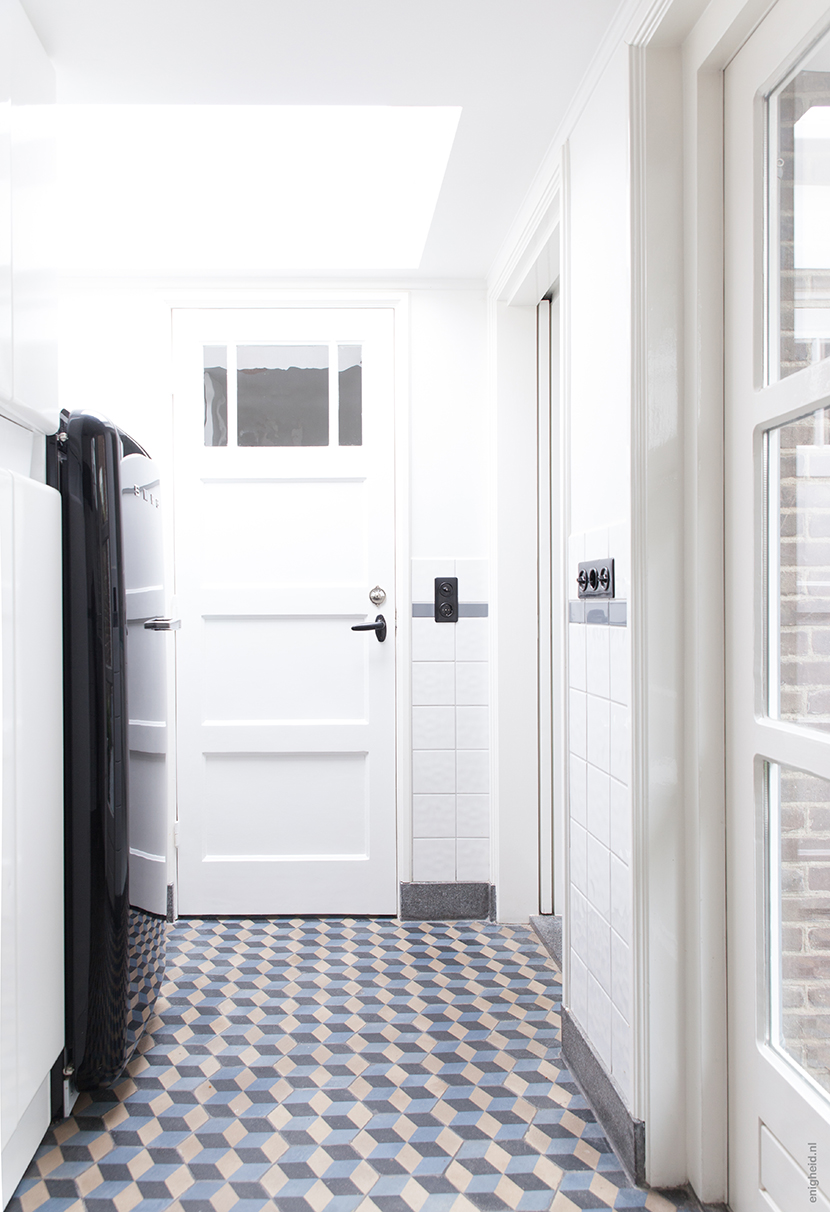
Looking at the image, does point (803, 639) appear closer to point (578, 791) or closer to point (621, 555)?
point (621, 555)

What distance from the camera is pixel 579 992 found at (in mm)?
1858

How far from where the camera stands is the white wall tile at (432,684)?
2.89 meters

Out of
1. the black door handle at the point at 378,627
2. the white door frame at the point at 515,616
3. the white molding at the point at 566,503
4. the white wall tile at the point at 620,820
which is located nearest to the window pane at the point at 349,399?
the white door frame at the point at 515,616

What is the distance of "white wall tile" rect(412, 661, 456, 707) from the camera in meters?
2.89

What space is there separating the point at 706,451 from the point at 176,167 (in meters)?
1.82

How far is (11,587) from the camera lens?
1443 millimetres

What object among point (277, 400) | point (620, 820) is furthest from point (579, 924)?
point (277, 400)

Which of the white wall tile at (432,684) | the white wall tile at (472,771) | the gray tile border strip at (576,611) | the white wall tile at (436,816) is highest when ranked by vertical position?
the gray tile border strip at (576,611)

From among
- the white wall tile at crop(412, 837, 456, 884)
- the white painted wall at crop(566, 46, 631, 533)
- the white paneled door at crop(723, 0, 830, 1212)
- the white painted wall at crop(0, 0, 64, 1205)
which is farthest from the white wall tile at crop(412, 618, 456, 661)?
the white paneled door at crop(723, 0, 830, 1212)

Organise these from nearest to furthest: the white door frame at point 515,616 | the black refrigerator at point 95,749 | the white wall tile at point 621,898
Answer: the white wall tile at point 621,898
the black refrigerator at point 95,749
the white door frame at point 515,616

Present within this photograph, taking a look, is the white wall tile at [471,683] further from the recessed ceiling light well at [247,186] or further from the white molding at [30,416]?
the white molding at [30,416]

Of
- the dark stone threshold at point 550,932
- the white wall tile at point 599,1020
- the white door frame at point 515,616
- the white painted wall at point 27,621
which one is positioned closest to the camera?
the white painted wall at point 27,621

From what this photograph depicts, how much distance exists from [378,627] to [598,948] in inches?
55.3

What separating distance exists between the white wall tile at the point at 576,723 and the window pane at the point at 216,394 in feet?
5.28
